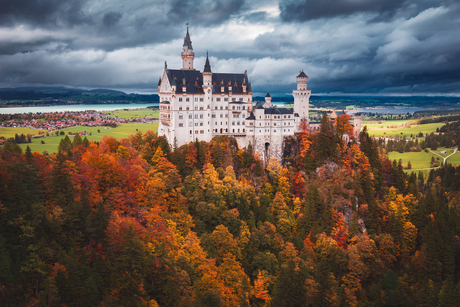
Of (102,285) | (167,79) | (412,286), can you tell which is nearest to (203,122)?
(167,79)

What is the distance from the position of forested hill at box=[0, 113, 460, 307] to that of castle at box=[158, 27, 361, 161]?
410 centimetres

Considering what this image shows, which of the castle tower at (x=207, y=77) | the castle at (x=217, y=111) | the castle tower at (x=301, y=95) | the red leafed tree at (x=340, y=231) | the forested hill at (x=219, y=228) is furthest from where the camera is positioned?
the castle tower at (x=301, y=95)

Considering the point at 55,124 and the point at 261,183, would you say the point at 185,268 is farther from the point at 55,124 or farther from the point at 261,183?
the point at 55,124

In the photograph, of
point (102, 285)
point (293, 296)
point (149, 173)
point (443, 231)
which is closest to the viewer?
point (102, 285)

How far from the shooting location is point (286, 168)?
96125 millimetres

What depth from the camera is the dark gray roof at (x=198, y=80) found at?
294 ft

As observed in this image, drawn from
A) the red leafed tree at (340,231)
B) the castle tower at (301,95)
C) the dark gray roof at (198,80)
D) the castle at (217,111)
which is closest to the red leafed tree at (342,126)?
the castle at (217,111)

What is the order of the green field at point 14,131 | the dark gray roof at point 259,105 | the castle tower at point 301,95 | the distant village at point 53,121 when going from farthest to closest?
the distant village at point 53,121 → the castle tower at point 301,95 → the green field at point 14,131 → the dark gray roof at point 259,105

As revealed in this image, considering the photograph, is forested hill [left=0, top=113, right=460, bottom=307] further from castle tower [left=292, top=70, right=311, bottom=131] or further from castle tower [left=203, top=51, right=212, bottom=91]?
castle tower [left=203, top=51, right=212, bottom=91]

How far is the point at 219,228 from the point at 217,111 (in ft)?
119

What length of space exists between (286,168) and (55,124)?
3228 inches

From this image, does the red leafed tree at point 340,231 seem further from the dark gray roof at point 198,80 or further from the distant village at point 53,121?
the distant village at point 53,121

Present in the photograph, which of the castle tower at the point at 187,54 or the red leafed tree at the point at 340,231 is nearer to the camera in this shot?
the red leafed tree at the point at 340,231

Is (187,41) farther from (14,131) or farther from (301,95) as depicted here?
(14,131)
